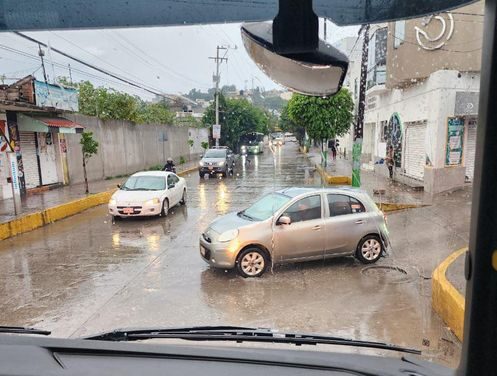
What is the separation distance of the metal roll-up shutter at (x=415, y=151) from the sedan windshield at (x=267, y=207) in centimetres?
917

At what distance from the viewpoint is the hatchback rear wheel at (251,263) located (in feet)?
23.4

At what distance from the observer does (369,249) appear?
7762 millimetres

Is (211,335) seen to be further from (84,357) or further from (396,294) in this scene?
(396,294)

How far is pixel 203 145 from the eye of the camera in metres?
39.3

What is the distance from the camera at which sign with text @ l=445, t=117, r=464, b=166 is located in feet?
44.7

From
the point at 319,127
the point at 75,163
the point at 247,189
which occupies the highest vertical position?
the point at 319,127

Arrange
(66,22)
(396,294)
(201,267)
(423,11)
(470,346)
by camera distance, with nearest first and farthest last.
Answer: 1. (470,346)
2. (423,11)
3. (66,22)
4. (396,294)
5. (201,267)

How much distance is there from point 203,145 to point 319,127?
2759 centimetres

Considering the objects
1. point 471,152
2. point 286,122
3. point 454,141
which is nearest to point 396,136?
point 454,141

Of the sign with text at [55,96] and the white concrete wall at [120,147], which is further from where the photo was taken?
the white concrete wall at [120,147]

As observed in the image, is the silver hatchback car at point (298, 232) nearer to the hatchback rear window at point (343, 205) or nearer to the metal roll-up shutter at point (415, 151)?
the hatchback rear window at point (343, 205)

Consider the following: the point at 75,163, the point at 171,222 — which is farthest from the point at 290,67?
the point at 75,163

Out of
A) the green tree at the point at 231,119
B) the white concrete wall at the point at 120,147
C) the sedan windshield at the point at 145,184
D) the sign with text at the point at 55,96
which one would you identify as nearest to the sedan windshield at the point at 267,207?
the sedan windshield at the point at 145,184

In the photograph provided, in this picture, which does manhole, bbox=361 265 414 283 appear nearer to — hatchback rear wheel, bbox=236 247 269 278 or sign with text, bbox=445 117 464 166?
hatchback rear wheel, bbox=236 247 269 278
